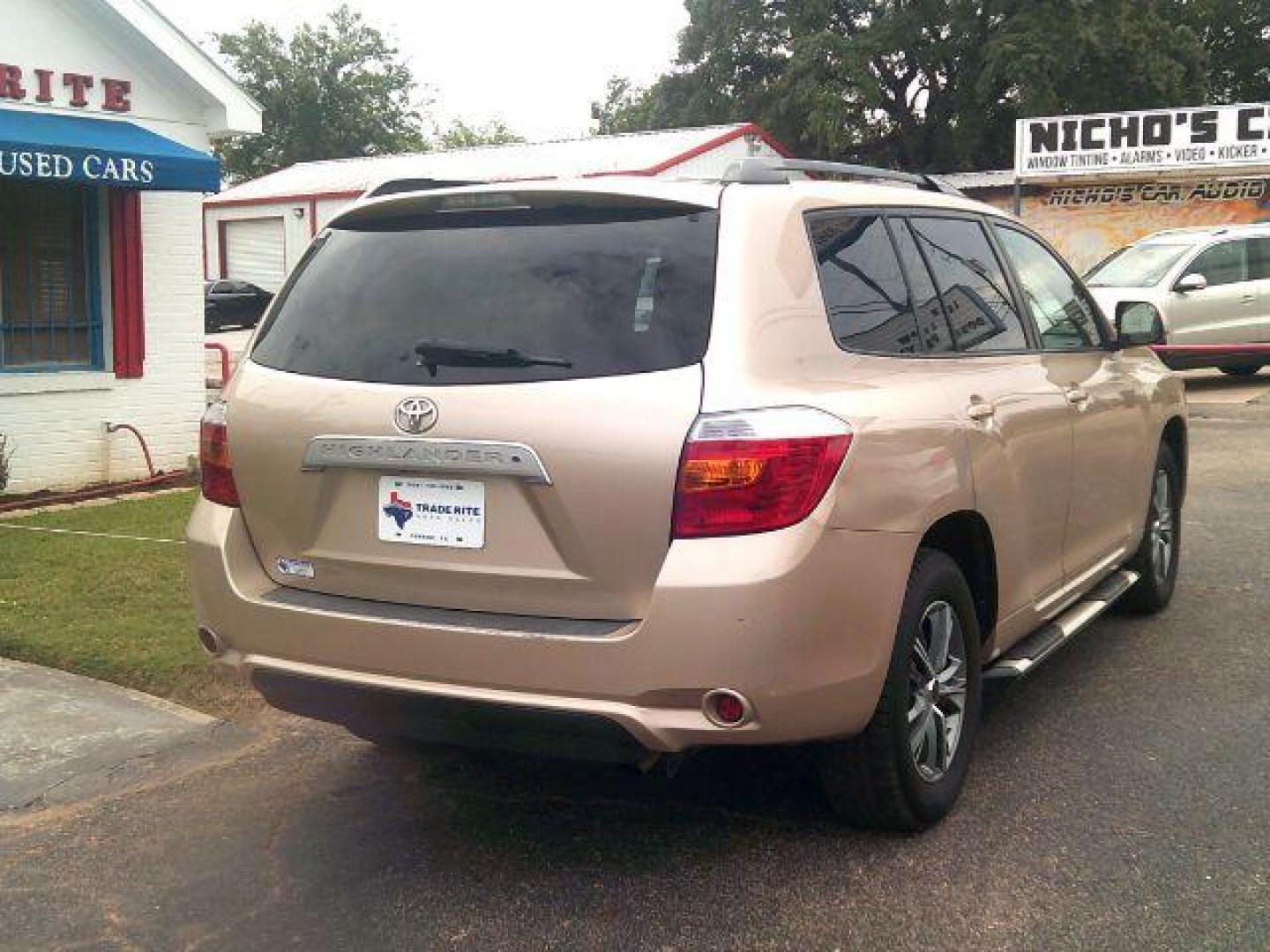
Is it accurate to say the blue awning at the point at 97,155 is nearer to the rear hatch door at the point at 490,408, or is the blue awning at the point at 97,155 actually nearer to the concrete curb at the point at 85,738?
the concrete curb at the point at 85,738

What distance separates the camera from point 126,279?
9961 mm

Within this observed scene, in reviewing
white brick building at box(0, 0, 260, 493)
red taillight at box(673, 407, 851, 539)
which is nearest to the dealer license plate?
red taillight at box(673, 407, 851, 539)

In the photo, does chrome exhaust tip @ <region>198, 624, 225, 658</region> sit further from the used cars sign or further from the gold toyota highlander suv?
the used cars sign

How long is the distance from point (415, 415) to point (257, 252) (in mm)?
32189

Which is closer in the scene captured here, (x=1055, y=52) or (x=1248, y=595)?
(x=1248, y=595)

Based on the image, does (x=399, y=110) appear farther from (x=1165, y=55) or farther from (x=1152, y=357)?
(x=1152, y=357)

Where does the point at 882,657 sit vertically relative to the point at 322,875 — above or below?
above

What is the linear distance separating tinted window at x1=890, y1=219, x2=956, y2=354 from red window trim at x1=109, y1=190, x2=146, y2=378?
7451 millimetres

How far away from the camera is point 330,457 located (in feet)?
11.1

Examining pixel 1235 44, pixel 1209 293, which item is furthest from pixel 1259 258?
pixel 1235 44

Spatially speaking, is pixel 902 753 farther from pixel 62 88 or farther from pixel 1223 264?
pixel 1223 264

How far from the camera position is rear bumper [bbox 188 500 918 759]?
3.03 m

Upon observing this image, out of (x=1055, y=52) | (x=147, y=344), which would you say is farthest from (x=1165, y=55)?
(x=147, y=344)

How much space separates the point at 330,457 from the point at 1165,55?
121ft
